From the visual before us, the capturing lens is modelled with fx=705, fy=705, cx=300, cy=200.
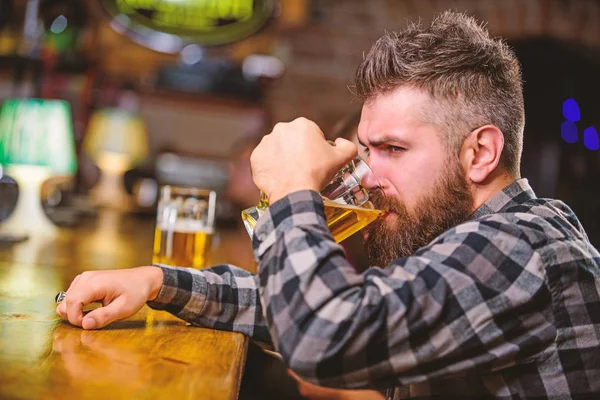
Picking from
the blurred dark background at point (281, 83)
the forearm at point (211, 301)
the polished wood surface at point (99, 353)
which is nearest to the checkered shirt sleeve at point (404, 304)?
the polished wood surface at point (99, 353)

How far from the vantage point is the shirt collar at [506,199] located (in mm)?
1106

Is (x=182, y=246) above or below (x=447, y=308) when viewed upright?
above

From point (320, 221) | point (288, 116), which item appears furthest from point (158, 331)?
point (288, 116)

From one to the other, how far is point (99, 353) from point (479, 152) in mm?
659

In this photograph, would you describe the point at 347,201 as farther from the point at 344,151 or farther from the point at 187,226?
the point at 187,226

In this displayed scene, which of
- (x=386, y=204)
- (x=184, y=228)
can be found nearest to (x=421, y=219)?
(x=386, y=204)

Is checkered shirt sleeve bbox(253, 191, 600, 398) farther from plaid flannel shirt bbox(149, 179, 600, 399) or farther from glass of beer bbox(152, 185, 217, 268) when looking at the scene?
glass of beer bbox(152, 185, 217, 268)

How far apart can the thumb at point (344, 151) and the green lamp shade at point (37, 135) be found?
57.3 inches

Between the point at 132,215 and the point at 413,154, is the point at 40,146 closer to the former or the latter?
the point at 132,215

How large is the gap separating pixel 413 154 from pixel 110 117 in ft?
10.3

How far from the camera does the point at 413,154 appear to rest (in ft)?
3.57

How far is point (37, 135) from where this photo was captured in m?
2.22

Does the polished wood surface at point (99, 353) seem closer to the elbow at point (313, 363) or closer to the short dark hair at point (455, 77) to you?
the elbow at point (313, 363)

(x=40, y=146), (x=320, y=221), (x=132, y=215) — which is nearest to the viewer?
(x=320, y=221)
